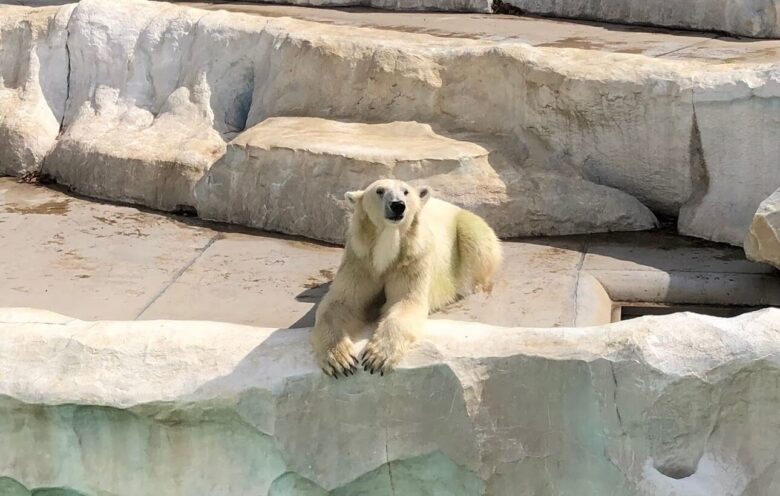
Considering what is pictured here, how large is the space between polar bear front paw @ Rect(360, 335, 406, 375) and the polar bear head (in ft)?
2.01

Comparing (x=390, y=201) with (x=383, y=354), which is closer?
(x=383, y=354)

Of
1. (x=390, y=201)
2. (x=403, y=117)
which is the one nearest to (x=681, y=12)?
(x=403, y=117)

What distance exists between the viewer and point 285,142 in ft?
22.9

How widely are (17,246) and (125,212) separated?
Answer: 0.85 metres

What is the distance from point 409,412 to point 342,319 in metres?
0.58

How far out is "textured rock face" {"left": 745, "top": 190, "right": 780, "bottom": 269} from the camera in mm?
5527

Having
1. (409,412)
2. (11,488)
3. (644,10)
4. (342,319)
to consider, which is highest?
(644,10)

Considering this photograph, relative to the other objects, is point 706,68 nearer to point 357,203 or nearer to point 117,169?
point 357,203

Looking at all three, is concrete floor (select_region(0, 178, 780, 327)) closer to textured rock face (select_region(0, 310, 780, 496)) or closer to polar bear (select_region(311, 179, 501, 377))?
polar bear (select_region(311, 179, 501, 377))

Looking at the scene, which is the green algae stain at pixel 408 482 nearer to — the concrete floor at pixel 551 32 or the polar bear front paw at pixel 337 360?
the polar bear front paw at pixel 337 360

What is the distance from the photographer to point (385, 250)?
195 inches

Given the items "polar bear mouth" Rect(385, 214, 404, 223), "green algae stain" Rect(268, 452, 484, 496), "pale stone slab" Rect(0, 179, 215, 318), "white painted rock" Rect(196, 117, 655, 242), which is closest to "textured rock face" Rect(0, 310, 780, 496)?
"green algae stain" Rect(268, 452, 484, 496)

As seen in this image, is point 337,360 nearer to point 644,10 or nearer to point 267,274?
point 267,274

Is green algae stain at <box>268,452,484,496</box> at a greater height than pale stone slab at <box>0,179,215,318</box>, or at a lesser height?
greater
